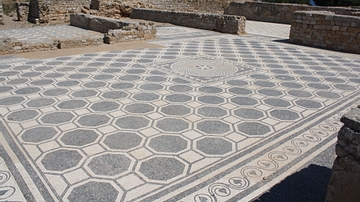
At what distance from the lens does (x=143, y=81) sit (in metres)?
5.01

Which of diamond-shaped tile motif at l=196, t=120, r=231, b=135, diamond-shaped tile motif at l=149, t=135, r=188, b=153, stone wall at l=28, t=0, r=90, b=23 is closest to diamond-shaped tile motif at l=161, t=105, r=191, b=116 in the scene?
diamond-shaped tile motif at l=196, t=120, r=231, b=135

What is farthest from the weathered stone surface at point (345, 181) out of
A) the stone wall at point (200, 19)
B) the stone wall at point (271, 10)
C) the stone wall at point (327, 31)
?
the stone wall at point (271, 10)

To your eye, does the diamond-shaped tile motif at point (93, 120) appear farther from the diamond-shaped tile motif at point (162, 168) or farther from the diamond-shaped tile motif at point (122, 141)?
the diamond-shaped tile motif at point (162, 168)

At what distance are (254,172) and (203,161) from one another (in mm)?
456

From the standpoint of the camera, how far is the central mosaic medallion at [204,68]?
17.9 feet

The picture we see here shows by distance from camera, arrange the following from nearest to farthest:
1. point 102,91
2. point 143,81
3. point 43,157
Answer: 1. point 43,157
2. point 102,91
3. point 143,81

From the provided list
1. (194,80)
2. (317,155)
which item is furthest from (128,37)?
(317,155)

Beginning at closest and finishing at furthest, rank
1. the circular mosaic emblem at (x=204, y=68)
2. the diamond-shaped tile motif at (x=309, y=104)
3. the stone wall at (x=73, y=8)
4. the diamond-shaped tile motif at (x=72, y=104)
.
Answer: the diamond-shaped tile motif at (x=72, y=104) → the diamond-shaped tile motif at (x=309, y=104) → the circular mosaic emblem at (x=204, y=68) → the stone wall at (x=73, y=8)

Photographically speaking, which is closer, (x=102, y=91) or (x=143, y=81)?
(x=102, y=91)

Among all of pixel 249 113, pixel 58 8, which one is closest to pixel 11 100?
pixel 249 113

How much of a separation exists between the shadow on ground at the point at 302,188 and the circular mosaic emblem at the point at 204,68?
3.35m

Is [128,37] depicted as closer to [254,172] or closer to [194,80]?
[194,80]

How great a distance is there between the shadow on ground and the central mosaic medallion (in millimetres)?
2888

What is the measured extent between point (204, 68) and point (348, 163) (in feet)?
14.9
